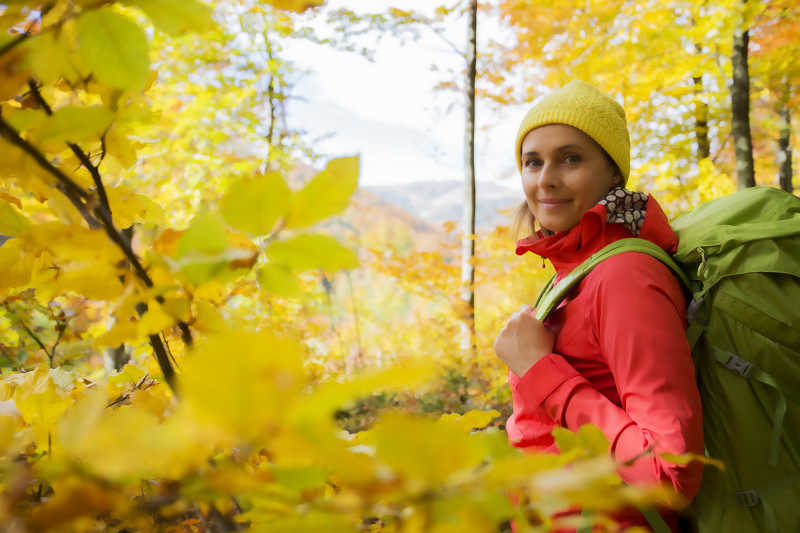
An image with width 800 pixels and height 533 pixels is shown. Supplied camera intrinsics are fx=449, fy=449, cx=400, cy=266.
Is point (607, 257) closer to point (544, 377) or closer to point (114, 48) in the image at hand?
point (544, 377)

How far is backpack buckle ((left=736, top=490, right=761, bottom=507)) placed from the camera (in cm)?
86

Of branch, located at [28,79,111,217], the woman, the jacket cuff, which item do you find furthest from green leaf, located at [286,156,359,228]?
the jacket cuff

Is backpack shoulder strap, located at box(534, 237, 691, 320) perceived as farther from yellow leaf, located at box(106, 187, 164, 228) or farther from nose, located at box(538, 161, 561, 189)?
yellow leaf, located at box(106, 187, 164, 228)

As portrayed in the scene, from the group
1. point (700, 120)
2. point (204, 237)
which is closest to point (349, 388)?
point (204, 237)

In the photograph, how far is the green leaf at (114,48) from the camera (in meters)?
0.29

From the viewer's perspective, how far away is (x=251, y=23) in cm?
462

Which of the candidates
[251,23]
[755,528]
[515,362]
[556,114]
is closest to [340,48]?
[251,23]

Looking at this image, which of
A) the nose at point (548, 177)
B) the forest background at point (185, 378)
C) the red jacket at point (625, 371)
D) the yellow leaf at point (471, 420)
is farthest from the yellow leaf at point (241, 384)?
the nose at point (548, 177)

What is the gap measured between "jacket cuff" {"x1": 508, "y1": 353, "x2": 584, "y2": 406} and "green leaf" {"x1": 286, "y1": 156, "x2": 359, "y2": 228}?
767 mm

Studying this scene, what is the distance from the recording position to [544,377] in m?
0.94

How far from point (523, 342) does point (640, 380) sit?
0.84 ft

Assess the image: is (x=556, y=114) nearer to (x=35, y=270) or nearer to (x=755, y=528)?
(x=755, y=528)

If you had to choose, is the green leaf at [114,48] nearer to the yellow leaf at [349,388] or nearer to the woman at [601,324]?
the yellow leaf at [349,388]

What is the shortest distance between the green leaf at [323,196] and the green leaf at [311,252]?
1 centimetres
